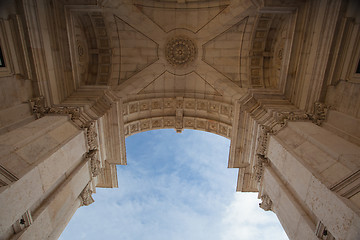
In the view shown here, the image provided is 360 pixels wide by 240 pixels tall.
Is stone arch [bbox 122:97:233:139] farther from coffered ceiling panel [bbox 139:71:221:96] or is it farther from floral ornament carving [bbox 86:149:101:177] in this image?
floral ornament carving [bbox 86:149:101:177]

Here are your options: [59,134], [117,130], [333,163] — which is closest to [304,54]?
[333,163]

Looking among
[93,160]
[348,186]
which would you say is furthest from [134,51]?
[348,186]

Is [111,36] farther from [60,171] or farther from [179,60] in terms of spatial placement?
[60,171]

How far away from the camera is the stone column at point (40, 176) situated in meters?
5.18

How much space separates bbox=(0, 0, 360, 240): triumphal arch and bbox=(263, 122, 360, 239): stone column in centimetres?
4

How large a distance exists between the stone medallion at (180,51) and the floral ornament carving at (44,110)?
23.5 ft

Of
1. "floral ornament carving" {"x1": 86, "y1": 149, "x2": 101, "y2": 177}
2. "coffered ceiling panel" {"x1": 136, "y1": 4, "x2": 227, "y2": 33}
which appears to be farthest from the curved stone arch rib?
"coffered ceiling panel" {"x1": 136, "y1": 4, "x2": 227, "y2": 33}

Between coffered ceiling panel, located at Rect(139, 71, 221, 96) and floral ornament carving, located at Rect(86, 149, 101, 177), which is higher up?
coffered ceiling panel, located at Rect(139, 71, 221, 96)

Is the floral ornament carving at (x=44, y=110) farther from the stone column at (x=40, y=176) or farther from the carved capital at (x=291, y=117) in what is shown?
the carved capital at (x=291, y=117)

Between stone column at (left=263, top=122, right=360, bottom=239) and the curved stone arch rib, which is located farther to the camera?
the curved stone arch rib

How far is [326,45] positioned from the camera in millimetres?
7789

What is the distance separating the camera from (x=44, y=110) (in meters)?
8.51

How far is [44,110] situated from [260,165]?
9.09 metres

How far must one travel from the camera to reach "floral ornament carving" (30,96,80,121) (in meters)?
8.40
